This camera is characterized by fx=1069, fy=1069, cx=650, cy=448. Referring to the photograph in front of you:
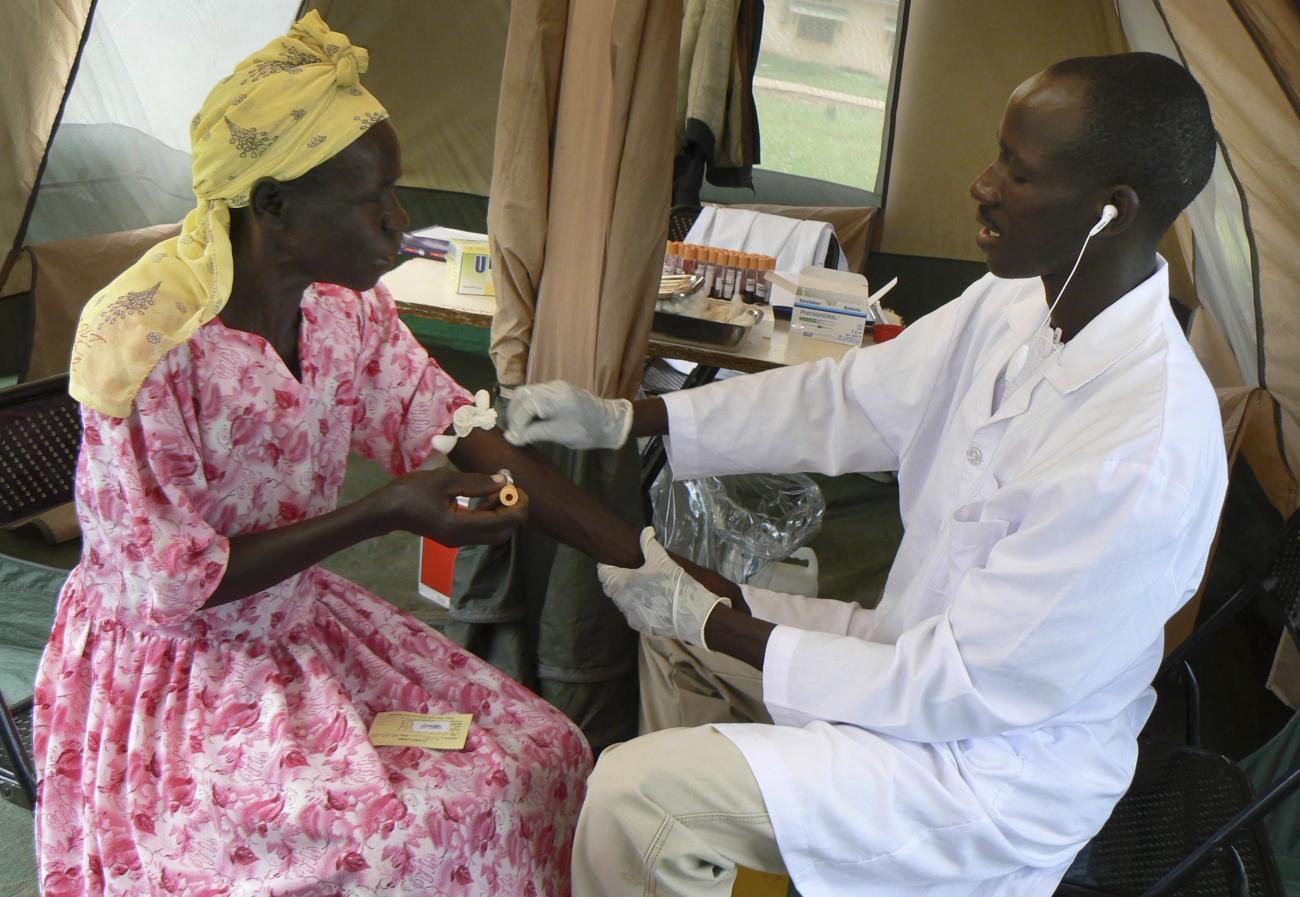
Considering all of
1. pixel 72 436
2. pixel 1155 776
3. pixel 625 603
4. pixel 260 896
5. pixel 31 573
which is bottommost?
pixel 31 573

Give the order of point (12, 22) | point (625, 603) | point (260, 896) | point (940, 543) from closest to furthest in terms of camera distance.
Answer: point (260, 896)
point (940, 543)
point (625, 603)
point (12, 22)

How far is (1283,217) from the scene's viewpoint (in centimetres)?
270

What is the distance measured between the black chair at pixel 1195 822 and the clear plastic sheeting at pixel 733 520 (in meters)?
1.06

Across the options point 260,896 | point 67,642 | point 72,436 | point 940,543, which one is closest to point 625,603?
point 940,543

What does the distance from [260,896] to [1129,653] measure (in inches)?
46.7

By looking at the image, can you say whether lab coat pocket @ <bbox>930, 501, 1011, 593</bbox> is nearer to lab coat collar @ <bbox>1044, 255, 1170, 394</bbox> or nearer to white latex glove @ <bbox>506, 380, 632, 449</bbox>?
lab coat collar @ <bbox>1044, 255, 1170, 394</bbox>

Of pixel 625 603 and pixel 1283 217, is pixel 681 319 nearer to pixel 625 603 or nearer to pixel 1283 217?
pixel 625 603

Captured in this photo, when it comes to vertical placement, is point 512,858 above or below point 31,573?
above

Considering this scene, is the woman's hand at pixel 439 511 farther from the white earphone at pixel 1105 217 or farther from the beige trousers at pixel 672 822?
the white earphone at pixel 1105 217

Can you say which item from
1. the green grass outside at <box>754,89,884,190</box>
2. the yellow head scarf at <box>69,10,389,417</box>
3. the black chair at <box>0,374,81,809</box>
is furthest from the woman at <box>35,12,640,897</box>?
the green grass outside at <box>754,89,884,190</box>

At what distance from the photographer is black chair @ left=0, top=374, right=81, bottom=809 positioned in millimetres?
1730

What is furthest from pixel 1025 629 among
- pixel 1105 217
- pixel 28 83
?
pixel 28 83

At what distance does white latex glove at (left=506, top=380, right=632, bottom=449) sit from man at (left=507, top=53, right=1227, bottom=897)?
→ 450 mm

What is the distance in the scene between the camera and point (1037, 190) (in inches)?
Answer: 60.6
